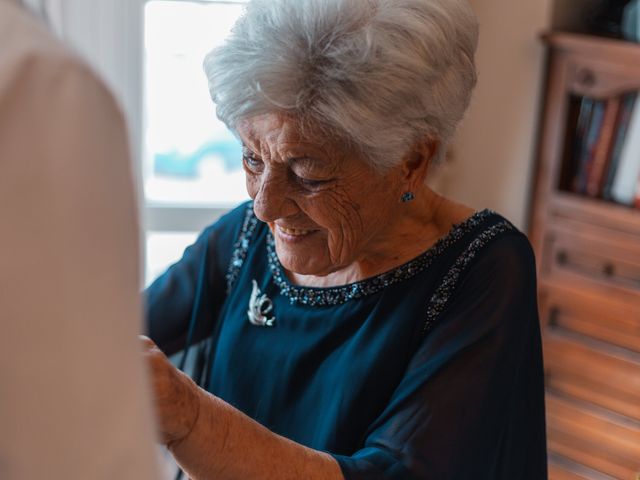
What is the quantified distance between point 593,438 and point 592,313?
39 cm

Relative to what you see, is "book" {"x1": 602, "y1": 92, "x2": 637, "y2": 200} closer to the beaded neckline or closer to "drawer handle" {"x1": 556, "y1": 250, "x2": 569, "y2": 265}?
"drawer handle" {"x1": 556, "y1": 250, "x2": 569, "y2": 265}

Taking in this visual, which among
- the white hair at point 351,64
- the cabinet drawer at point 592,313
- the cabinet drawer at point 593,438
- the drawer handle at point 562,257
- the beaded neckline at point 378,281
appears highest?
the white hair at point 351,64

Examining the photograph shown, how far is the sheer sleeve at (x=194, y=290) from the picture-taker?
1.70 metres

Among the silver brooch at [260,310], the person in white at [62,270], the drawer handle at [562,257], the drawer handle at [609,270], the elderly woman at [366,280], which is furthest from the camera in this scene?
the drawer handle at [562,257]

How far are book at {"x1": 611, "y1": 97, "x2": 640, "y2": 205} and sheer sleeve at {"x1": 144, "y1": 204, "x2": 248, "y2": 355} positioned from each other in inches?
57.5

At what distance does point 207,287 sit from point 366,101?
528 mm

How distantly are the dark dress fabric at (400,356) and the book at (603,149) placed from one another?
1443mm

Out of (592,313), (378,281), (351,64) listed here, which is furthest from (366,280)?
(592,313)

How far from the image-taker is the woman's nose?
142 centimetres

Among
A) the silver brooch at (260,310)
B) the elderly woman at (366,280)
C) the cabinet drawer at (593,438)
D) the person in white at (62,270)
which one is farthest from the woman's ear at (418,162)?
the cabinet drawer at (593,438)

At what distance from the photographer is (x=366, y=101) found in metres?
1.35

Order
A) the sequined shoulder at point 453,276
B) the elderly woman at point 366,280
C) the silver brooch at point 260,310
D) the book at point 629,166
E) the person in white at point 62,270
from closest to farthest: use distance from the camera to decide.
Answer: the person in white at point 62,270, the elderly woman at point 366,280, the sequined shoulder at point 453,276, the silver brooch at point 260,310, the book at point 629,166

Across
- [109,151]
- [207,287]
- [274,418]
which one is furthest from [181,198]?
[109,151]

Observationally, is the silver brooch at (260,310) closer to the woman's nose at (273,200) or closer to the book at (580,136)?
the woman's nose at (273,200)
